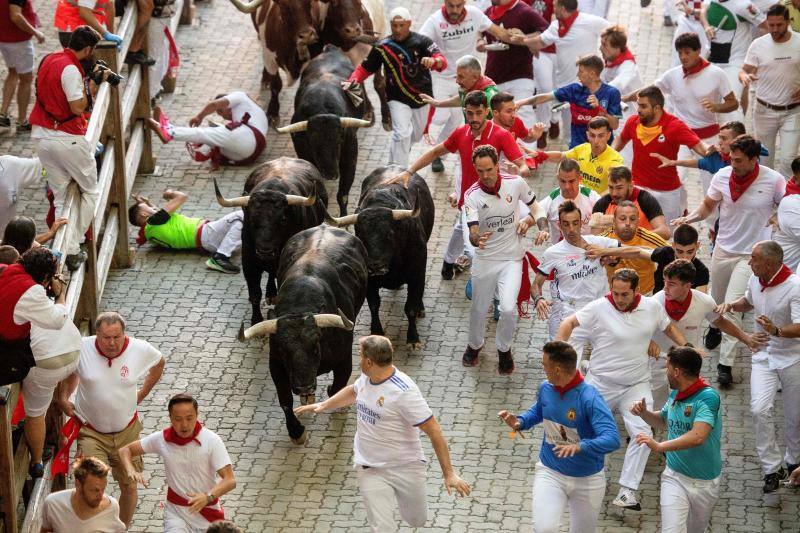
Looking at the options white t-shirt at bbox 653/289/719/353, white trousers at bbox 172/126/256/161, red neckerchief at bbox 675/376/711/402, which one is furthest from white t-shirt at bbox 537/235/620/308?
white trousers at bbox 172/126/256/161

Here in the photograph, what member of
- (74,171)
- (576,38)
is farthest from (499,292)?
(576,38)

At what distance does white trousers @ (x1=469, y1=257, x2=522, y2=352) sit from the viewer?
44.3 ft

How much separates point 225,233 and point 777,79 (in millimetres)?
6314

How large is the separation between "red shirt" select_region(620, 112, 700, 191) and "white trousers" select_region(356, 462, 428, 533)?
17.1 feet

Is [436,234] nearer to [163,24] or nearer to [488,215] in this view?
[488,215]

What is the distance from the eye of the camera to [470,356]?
1416 centimetres

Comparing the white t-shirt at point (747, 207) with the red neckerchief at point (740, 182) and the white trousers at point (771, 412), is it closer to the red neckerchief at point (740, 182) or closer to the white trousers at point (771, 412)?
the red neckerchief at point (740, 182)

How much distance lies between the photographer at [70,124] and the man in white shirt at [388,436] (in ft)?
12.7

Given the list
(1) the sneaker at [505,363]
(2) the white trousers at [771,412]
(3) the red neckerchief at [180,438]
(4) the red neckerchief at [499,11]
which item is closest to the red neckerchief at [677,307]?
(2) the white trousers at [771,412]

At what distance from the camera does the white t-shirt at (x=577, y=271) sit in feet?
42.0

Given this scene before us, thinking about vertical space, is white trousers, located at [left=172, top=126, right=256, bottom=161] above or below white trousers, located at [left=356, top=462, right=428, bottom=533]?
below

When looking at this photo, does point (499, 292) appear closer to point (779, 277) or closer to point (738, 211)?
point (738, 211)

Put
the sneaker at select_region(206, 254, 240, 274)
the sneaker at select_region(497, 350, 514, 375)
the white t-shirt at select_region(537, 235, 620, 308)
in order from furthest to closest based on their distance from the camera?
the sneaker at select_region(206, 254, 240, 274) < the sneaker at select_region(497, 350, 514, 375) < the white t-shirt at select_region(537, 235, 620, 308)

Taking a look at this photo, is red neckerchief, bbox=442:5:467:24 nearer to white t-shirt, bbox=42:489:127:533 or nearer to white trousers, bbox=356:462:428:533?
white trousers, bbox=356:462:428:533
